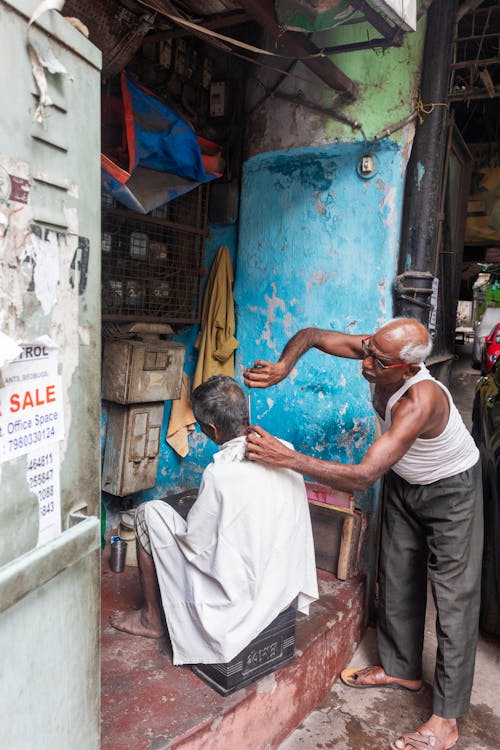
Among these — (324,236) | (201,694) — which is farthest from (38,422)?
(324,236)

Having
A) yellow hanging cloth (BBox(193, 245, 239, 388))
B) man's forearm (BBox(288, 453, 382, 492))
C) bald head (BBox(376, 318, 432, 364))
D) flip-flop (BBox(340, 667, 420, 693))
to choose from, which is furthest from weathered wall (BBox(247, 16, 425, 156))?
flip-flop (BBox(340, 667, 420, 693))

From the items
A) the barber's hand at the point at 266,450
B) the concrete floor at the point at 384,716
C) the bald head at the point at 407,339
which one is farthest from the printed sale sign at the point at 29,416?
the concrete floor at the point at 384,716

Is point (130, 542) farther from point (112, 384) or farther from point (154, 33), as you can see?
point (154, 33)

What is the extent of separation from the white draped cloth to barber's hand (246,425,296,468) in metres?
0.07

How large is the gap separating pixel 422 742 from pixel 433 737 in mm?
62

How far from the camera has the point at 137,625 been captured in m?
2.62

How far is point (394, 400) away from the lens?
2508 millimetres

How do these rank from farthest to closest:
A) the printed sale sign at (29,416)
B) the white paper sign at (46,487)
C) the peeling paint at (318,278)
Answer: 1. the peeling paint at (318,278)
2. the white paper sign at (46,487)
3. the printed sale sign at (29,416)

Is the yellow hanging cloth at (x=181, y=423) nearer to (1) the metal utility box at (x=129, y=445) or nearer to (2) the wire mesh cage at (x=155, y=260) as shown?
(1) the metal utility box at (x=129, y=445)

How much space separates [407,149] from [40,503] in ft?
10.1

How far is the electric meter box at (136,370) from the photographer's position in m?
3.54

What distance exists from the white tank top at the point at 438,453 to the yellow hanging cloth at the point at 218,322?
1.61 metres

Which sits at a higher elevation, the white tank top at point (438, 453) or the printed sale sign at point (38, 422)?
the printed sale sign at point (38, 422)

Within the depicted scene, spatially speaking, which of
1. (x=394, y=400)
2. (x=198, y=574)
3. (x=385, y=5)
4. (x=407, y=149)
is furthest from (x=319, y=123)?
(x=198, y=574)
